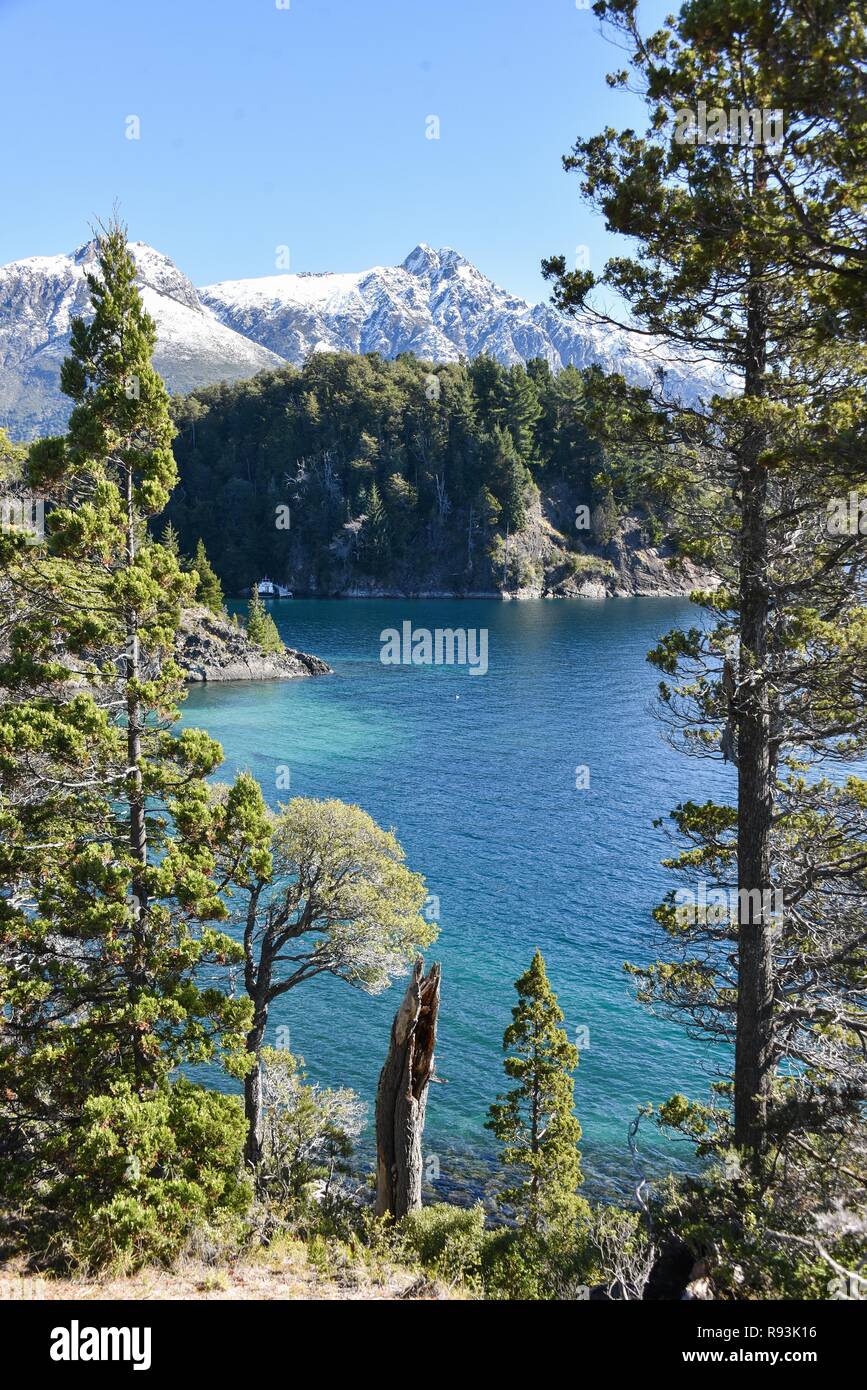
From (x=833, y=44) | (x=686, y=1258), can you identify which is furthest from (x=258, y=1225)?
(x=833, y=44)

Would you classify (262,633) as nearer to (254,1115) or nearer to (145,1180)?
(254,1115)

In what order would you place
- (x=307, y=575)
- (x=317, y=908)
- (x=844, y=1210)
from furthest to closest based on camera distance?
1. (x=307, y=575)
2. (x=317, y=908)
3. (x=844, y=1210)

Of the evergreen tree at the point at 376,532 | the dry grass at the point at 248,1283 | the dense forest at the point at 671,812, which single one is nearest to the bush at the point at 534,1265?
the dense forest at the point at 671,812

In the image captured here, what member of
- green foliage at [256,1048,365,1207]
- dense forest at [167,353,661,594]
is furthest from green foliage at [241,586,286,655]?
green foliage at [256,1048,365,1207]

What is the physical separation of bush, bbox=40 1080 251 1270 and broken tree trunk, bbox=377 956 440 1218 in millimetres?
3203

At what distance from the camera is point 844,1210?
29.3 feet

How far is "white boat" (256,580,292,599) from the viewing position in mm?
137750

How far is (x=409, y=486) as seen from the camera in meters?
137

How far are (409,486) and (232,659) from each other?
62940 millimetres

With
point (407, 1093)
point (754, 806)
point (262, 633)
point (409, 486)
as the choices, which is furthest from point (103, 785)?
point (409, 486)

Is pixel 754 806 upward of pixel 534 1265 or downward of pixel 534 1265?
upward

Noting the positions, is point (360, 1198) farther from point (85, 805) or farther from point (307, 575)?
point (307, 575)

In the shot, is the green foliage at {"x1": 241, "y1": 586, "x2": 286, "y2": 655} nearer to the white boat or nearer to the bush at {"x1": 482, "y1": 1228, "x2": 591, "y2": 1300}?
the white boat
